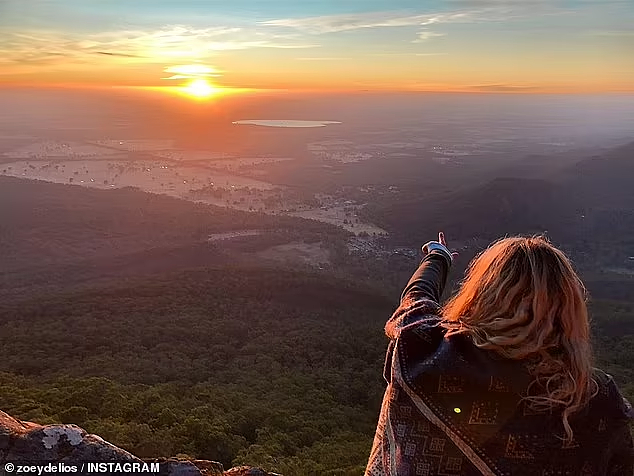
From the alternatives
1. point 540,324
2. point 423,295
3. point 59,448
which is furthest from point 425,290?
point 59,448

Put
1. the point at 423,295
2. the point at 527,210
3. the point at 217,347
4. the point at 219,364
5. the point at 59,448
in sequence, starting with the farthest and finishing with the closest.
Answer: the point at 527,210
the point at 217,347
the point at 219,364
the point at 59,448
the point at 423,295

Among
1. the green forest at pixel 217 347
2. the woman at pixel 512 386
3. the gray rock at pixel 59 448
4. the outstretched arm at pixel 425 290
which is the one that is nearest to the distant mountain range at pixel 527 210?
the green forest at pixel 217 347

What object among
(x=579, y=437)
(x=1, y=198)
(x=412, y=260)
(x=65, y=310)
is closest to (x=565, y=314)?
(x=579, y=437)

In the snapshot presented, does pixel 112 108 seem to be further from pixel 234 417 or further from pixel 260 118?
pixel 234 417

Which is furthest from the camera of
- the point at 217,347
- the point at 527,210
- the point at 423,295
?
the point at 527,210

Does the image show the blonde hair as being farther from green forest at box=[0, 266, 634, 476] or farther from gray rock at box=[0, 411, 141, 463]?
green forest at box=[0, 266, 634, 476]

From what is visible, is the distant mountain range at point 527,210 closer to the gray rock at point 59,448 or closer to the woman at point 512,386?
the gray rock at point 59,448

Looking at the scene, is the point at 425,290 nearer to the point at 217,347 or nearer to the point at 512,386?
the point at 512,386
